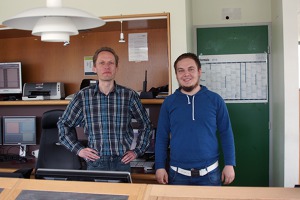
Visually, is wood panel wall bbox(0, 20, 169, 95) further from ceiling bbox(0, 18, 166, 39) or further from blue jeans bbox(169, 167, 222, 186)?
blue jeans bbox(169, 167, 222, 186)

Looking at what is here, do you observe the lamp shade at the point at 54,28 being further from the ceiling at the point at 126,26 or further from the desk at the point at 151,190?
the ceiling at the point at 126,26

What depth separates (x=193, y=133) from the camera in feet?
6.48

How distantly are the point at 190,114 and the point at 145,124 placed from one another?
16.8 inches

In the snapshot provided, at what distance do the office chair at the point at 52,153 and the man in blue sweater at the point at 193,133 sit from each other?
1.00 meters

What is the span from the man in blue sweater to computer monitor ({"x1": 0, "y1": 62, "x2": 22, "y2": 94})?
1891mm

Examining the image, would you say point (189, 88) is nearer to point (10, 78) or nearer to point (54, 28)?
point (54, 28)

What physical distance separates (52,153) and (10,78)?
1045 millimetres

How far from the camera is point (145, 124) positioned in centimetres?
230

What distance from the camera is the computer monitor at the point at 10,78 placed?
3.28 metres

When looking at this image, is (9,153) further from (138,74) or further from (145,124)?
(145,124)

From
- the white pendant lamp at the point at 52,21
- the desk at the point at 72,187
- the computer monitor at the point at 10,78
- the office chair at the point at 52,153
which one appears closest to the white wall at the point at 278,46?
the computer monitor at the point at 10,78

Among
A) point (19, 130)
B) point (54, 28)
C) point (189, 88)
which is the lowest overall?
point (19, 130)

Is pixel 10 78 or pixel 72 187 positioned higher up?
pixel 10 78

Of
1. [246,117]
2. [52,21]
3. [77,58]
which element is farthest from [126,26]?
[52,21]
